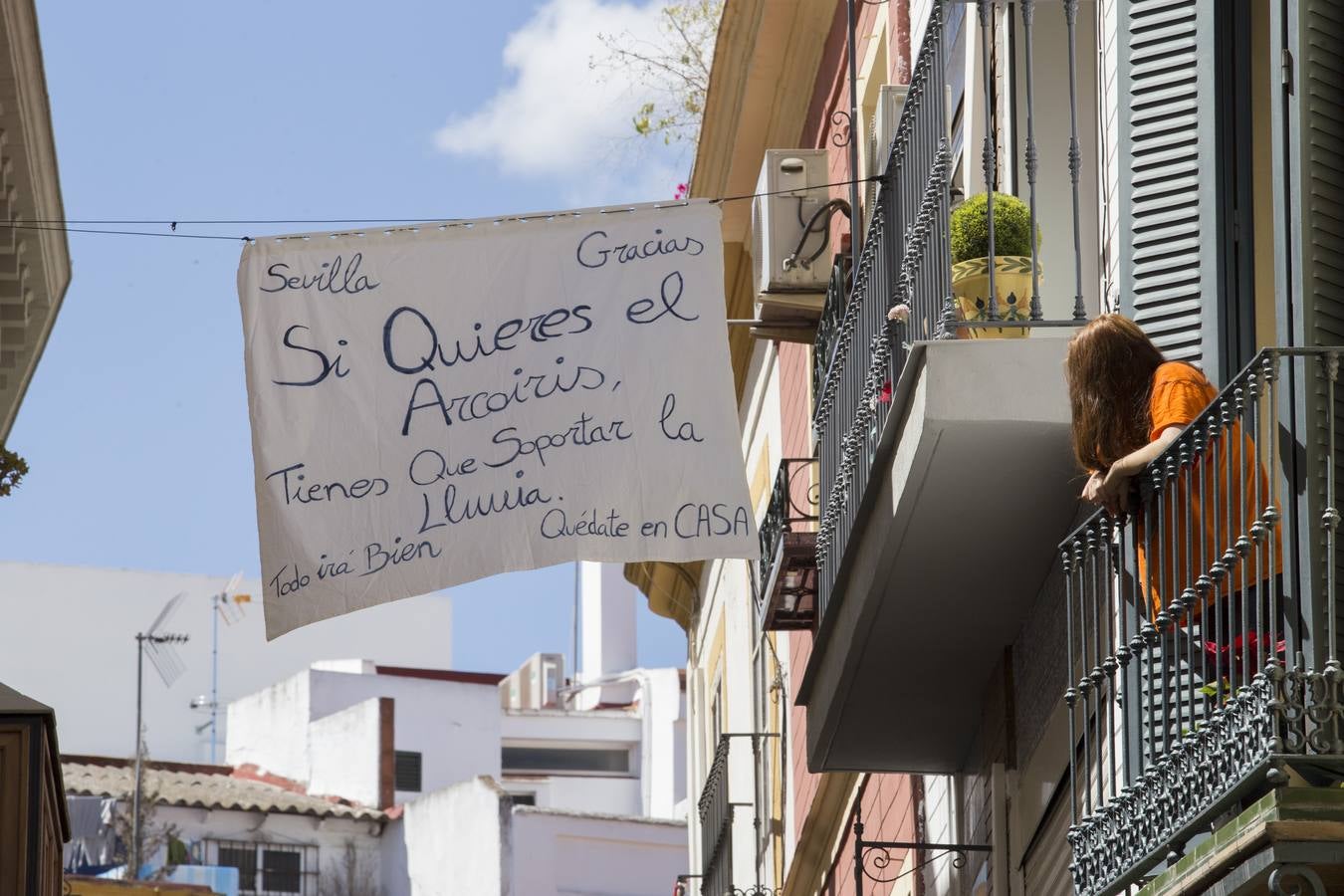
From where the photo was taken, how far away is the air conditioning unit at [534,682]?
2170 inches

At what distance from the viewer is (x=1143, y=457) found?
6621 mm

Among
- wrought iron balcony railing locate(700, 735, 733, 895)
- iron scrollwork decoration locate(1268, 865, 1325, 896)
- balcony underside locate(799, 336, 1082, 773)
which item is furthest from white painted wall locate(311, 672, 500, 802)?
iron scrollwork decoration locate(1268, 865, 1325, 896)

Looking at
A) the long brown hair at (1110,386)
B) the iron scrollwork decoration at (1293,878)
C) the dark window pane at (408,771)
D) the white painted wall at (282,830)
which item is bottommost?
the white painted wall at (282,830)

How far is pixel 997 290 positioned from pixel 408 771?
132ft

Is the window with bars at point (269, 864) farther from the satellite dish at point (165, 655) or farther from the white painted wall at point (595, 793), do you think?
the satellite dish at point (165, 655)

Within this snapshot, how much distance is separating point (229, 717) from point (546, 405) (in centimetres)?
4189

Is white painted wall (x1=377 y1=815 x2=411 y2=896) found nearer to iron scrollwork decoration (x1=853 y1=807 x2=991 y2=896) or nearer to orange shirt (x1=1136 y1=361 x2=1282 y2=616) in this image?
iron scrollwork decoration (x1=853 y1=807 x2=991 y2=896)

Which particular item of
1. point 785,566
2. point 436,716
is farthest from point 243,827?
point 785,566

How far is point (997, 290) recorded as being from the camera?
806 cm

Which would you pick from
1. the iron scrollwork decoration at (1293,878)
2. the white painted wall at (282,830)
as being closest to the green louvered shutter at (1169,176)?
the iron scrollwork decoration at (1293,878)

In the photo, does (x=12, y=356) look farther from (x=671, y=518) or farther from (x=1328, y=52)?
(x=1328, y=52)

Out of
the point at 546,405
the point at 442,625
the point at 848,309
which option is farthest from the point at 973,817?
the point at 442,625

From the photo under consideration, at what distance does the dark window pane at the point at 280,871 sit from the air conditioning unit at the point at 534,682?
42.5 feet

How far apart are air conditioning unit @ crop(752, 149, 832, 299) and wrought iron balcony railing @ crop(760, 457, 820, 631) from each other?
93 centimetres
